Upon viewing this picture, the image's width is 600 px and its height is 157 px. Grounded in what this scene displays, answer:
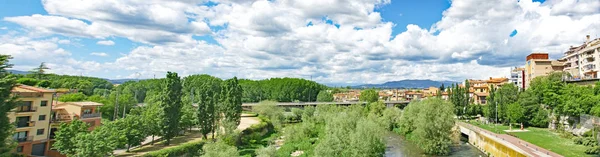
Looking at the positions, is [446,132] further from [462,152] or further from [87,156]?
[87,156]

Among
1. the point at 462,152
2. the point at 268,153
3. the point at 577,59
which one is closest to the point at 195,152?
the point at 268,153

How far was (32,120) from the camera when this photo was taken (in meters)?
30.6

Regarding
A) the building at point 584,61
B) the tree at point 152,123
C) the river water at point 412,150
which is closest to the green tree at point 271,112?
the river water at point 412,150

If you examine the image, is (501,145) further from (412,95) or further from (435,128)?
(412,95)

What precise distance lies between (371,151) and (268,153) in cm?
1020

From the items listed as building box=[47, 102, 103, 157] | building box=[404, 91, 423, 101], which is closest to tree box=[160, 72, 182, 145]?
building box=[47, 102, 103, 157]

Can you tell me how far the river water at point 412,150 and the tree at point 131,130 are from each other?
26874mm

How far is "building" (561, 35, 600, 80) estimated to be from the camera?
58369 millimetres

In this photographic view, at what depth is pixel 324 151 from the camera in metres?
28.3

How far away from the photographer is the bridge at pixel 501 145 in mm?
29806

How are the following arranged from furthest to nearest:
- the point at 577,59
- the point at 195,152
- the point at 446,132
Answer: the point at 577,59 < the point at 446,132 < the point at 195,152

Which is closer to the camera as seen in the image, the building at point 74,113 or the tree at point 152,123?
the building at point 74,113

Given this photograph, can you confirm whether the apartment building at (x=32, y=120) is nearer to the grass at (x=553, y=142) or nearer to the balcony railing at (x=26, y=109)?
the balcony railing at (x=26, y=109)

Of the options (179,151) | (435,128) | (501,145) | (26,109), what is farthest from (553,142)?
(26,109)
